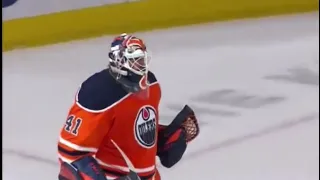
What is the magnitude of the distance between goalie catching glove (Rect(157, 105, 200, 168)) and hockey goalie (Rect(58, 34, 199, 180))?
0.06 m

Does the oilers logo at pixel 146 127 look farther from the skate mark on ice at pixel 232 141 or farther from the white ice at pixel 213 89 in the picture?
the skate mark on ice at pixel 232 141

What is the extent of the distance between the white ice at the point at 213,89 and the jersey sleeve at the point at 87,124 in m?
0.88

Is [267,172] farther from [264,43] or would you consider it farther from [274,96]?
[264,43]

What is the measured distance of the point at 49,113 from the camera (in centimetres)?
269

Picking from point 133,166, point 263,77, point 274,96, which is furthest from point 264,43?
point 133,166

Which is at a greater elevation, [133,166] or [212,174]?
[133,166]

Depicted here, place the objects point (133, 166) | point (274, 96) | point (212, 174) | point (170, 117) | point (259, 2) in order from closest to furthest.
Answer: point (133, 166)
point (212, 174)
point (170, 117)
point (274, 96)
point (259, 2)

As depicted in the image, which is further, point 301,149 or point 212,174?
point 301,149

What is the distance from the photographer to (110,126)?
130 cm

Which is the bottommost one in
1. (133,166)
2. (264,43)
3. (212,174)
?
(264,43)

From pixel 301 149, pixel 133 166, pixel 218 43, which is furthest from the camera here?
pixel 218 43

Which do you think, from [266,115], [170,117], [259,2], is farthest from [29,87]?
[259,2]

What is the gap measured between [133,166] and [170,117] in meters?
1.21

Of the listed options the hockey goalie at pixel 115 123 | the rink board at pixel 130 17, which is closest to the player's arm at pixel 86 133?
the hockey goalie at pixel 115 123
